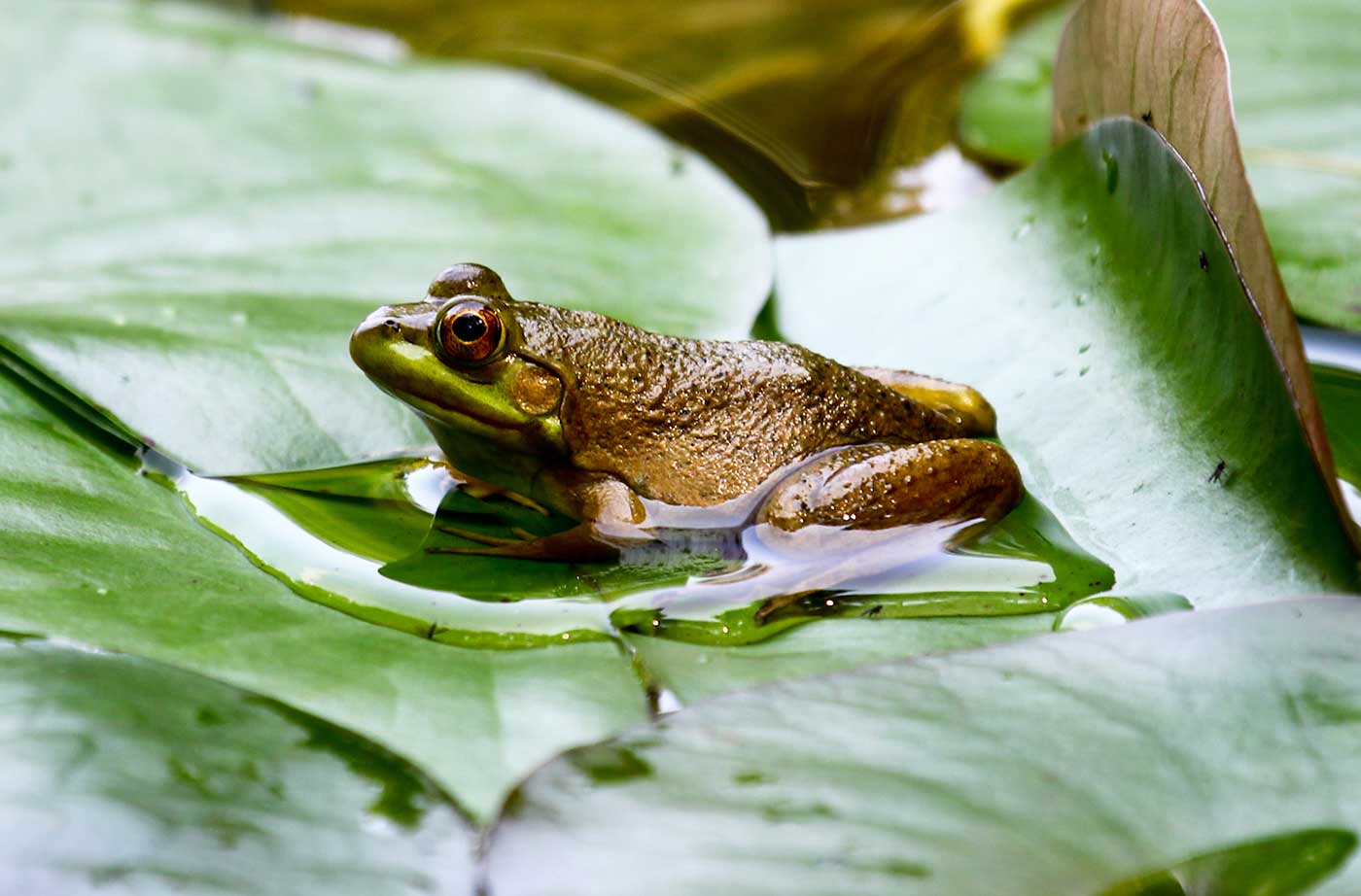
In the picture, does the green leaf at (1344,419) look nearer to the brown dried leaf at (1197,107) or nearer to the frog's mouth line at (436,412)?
the brown dried leaf at (1197,107)

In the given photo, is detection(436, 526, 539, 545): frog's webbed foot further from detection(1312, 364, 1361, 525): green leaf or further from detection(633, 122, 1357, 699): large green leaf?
detection(1312, 364, 1361, 525): green leaf

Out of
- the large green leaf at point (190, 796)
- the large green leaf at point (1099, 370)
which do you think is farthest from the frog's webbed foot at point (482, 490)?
the large green leaf at point (190, 796)

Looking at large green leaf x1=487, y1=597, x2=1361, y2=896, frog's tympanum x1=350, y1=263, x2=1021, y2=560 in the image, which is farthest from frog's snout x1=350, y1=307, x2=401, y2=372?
large green leaf x1=487, y1=597, x2=1361, y2=896

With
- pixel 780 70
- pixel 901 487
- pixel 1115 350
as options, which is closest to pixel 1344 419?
pixel 1115 350

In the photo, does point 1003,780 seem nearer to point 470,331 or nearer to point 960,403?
point 960,403

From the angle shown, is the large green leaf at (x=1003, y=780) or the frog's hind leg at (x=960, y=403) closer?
the large green leaf at (x=1003, y=780)

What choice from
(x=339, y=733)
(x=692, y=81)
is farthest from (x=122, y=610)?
(x=692, y=81)
